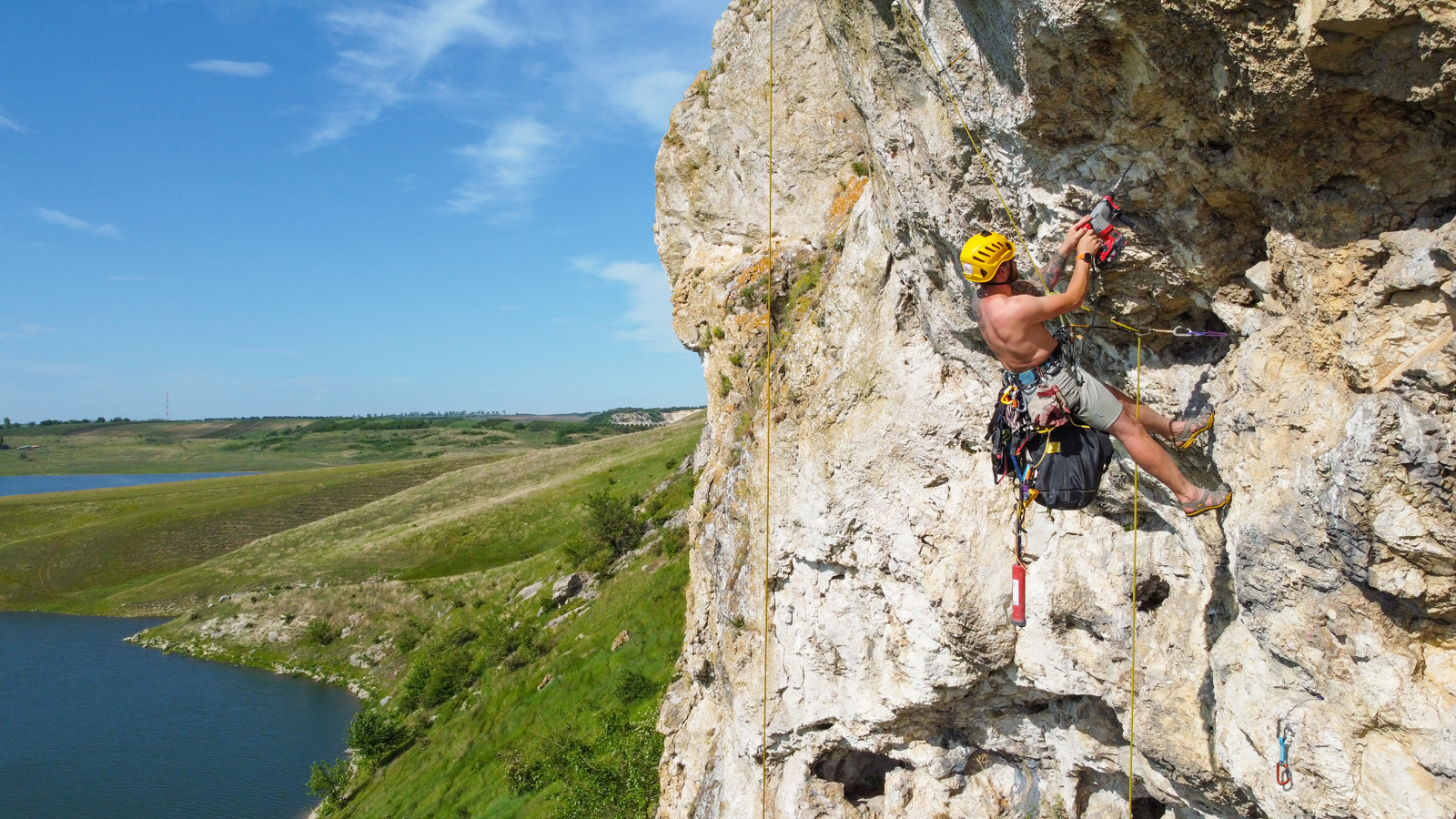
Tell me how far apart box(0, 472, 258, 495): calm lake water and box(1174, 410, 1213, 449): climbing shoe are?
608 feet

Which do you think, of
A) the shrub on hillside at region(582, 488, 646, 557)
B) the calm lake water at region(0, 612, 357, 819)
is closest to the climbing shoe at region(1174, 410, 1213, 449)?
the shrub on hillside at region(582, 488, 646, 557)

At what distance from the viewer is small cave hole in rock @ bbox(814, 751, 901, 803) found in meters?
11.5

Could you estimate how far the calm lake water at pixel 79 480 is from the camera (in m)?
164

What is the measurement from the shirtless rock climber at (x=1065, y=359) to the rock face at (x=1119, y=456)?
30 centimetres

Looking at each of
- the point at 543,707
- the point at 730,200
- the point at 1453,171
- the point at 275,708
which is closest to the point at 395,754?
the point at 543,707

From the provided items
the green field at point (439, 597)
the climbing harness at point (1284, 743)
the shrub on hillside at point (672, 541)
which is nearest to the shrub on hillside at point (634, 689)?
the green field at point (439, 597)

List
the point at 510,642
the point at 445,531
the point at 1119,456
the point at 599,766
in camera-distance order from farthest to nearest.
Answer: the point at 445,531 → the point at 510,642 → the point at 599,766 → the point at 1119,456

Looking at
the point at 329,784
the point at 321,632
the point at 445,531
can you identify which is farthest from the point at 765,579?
the point at 445,531

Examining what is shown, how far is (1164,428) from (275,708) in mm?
55979

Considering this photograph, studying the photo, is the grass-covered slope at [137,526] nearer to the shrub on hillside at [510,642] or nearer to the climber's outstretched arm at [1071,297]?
the shrub on hillside at [510,642]

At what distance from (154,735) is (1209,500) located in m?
57.4

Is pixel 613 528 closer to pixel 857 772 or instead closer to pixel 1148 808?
pixel 857 772

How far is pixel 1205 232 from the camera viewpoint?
18.5 ft

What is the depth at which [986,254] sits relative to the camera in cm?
615
